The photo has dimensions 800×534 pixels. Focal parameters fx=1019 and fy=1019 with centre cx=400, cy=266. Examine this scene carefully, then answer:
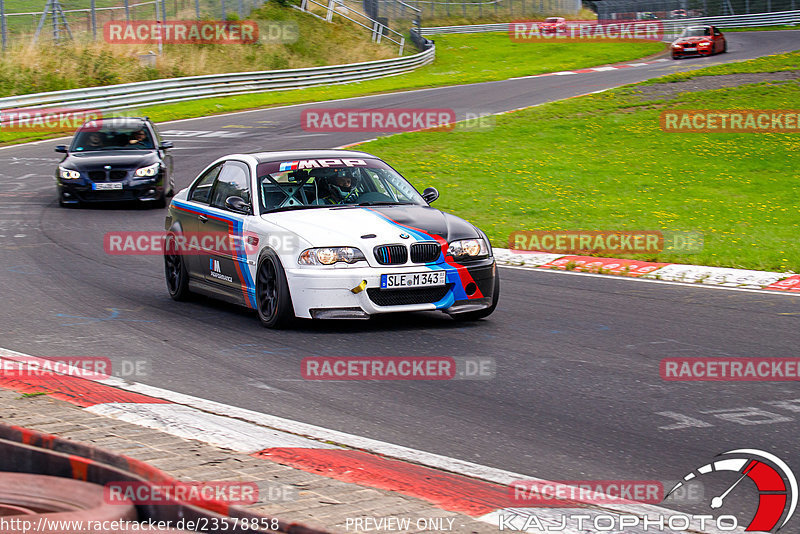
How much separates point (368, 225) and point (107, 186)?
32.0 ft

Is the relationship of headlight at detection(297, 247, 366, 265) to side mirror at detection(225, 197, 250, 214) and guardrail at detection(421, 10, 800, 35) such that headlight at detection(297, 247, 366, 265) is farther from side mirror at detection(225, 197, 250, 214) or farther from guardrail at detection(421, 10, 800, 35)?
guardrail at detection(421, 10, 800, 35)

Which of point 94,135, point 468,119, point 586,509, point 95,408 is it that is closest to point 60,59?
point 468,119

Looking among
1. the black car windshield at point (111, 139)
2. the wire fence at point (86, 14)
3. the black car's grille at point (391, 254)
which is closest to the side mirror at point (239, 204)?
the black car's grille at point (391, 254)

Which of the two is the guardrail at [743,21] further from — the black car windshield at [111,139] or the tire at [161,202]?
the tire at [161,202]

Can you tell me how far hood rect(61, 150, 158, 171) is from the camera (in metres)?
17.4

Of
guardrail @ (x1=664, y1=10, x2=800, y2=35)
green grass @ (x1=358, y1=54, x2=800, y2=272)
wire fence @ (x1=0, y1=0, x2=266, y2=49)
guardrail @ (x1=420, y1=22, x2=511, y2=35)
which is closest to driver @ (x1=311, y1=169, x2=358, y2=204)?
green grass @ (x1=358, y1=54, x2=800, y2=272)

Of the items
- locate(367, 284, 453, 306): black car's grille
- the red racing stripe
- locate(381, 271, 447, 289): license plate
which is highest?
locate(381, 271, 447, 289): license plate

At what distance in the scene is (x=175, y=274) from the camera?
10.5 meters

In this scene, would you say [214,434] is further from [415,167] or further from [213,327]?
[415,167]

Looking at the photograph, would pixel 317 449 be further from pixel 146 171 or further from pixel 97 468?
pixel 146 171

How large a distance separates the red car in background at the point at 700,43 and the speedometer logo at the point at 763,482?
1666 inches

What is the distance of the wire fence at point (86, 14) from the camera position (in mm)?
34781

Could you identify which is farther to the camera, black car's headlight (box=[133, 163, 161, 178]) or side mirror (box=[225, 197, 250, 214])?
black car's headlight (box=[133, 163, 161, 178])

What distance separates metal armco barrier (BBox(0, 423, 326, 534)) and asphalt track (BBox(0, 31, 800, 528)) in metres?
1.62
